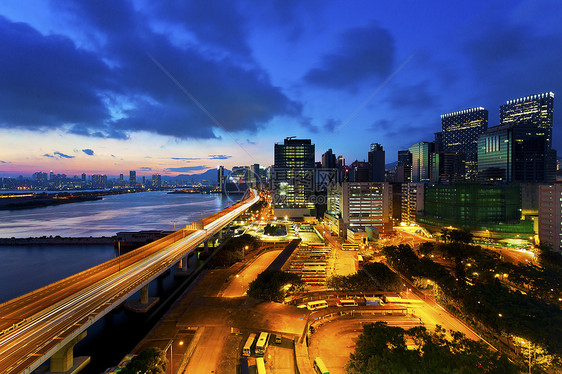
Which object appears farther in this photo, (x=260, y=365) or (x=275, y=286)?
(x=275, y=286)

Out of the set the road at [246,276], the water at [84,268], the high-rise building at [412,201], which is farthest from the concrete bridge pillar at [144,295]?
the high-rise building at [412,201]

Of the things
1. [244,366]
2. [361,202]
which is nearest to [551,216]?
[361,202]

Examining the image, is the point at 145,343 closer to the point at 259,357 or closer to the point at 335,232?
the point at 259,357

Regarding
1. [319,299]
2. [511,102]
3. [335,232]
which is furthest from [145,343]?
[511,102]

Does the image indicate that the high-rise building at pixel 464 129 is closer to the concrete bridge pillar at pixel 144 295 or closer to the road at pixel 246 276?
the road at pixel 246 276

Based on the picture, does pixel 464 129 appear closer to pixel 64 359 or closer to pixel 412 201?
pixel 412 201

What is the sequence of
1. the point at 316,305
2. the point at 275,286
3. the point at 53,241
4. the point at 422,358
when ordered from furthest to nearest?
the point at 53,241 < the point at 275,286 < the point at 316,305 < the point at 422,358
